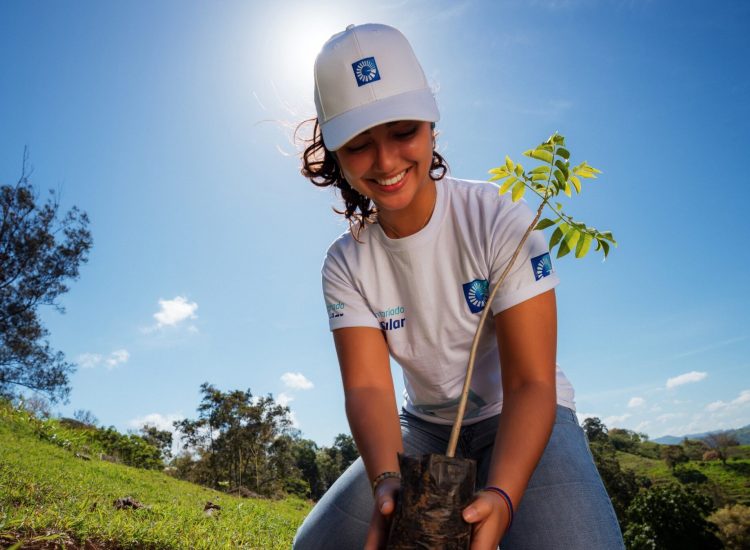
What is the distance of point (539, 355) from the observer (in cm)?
182

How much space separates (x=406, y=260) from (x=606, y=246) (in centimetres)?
67

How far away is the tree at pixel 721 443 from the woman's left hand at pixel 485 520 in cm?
5815

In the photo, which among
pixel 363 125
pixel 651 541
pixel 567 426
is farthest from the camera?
pixel 651 541

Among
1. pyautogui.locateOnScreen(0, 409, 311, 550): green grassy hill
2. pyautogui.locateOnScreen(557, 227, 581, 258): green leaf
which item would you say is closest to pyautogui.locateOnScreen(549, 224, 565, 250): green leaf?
pyautogui.locateOnScreen(557, 227, 581, 258): green leaf

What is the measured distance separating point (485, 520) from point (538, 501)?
0.49 metres

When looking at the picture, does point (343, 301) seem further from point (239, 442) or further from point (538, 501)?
point (239, 442)

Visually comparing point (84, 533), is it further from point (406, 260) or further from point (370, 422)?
point (406, 260)

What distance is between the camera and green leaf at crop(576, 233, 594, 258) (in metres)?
1.80

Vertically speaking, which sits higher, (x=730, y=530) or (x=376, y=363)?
(x=376, y=363)

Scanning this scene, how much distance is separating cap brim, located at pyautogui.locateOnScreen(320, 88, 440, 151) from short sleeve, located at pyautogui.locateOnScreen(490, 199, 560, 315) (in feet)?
1.47

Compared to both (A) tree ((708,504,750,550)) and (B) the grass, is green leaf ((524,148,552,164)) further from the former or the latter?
(B) the grass

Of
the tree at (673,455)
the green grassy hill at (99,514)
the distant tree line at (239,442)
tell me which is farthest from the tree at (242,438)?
the tree at (673,455)

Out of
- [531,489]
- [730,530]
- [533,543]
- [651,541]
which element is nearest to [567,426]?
[531,489]

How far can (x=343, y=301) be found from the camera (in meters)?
2.21
